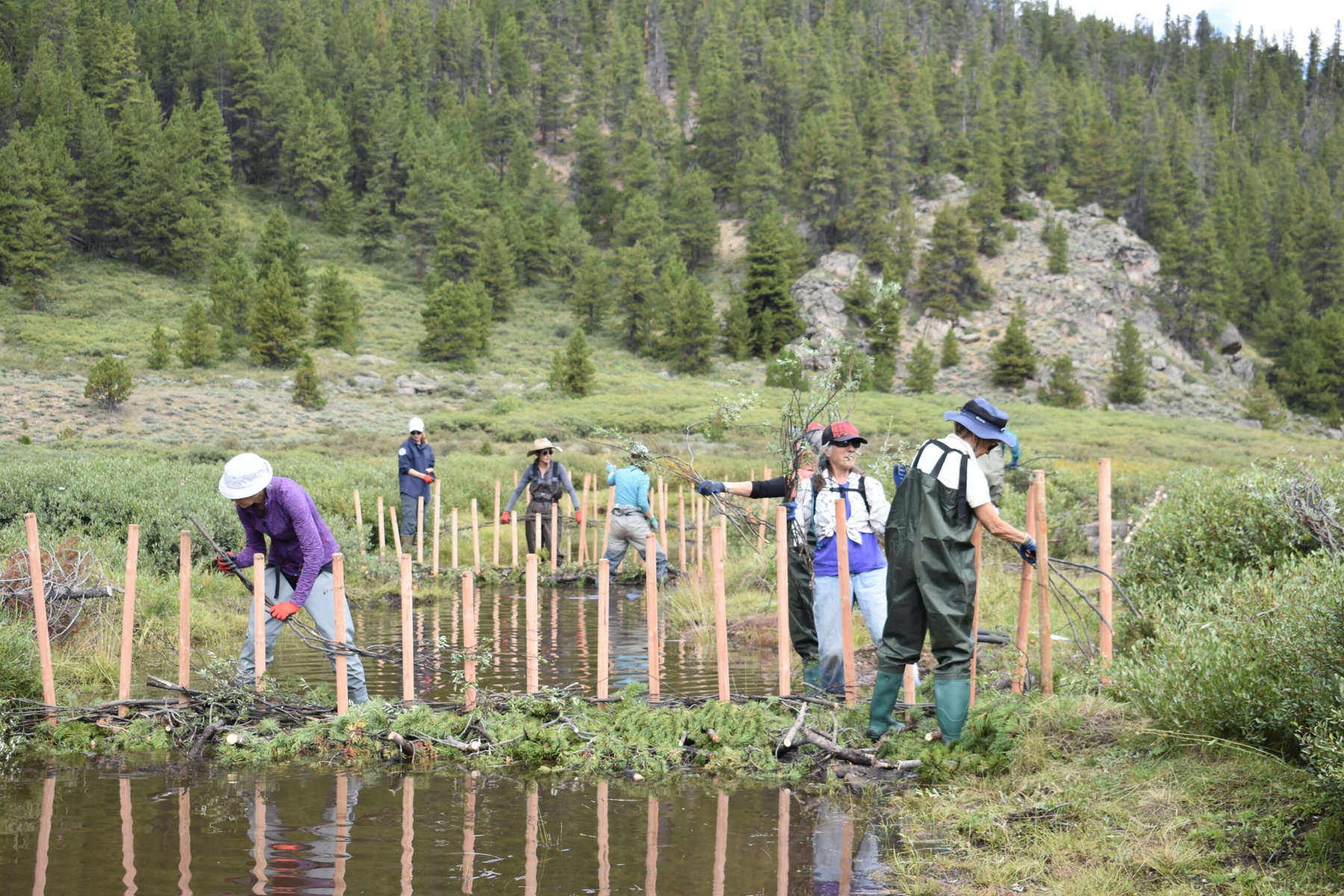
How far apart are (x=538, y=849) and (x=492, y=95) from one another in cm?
9649

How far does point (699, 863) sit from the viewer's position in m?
4.71

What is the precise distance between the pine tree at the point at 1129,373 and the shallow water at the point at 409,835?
6076 centimetres

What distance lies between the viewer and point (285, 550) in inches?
262

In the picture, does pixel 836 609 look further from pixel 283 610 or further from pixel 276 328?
pixel 276 328

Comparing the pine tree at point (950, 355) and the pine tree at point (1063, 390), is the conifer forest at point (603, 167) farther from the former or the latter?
the pine tree at point (1063, 390)

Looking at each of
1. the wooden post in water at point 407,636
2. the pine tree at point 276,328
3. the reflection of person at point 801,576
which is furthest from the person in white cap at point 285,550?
the pine tree at point 276,328

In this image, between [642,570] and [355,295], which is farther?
[355,295]

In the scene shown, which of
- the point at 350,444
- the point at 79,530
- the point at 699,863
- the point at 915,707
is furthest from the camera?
the point at 350,444

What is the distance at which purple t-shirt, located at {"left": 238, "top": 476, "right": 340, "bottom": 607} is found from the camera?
250 inches

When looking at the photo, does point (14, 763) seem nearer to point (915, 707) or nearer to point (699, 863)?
point (699, 863)

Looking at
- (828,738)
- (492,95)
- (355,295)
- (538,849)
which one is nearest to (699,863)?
(538,849)

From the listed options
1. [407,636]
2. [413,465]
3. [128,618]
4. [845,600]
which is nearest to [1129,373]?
[413,465]

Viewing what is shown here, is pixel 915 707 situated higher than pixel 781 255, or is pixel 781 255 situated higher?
pixel 781 255

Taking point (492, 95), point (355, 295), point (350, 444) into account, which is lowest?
point (350, 444)
